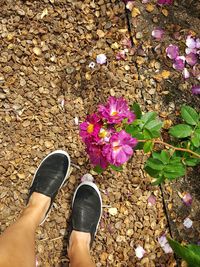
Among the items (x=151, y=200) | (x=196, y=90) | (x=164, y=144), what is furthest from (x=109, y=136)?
(x=196, y=90)

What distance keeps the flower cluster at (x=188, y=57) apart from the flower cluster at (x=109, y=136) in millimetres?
885

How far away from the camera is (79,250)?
1.78 metres

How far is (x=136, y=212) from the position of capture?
1.88m

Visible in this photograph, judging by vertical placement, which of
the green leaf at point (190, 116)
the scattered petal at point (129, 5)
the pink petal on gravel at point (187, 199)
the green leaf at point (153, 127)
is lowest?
the pink petal on gravel at point (187, 199)

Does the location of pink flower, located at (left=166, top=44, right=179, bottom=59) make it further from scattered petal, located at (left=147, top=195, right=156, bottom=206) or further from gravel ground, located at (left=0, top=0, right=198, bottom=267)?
scattered petal, located at (left=147, top=195, right=156, bottom=206)

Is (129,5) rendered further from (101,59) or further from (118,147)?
(118,147)

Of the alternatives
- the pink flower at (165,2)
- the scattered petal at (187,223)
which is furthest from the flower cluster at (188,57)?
the scattered petal at (187,223)

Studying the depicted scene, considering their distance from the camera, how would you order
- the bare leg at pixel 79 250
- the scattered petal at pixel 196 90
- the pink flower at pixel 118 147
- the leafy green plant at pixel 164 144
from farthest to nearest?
the scattered petal at pixel 196 90, the bare leg at pixel 79 250, the leafy green plant at pixel 164 144, the pink flower at pixel 118 147

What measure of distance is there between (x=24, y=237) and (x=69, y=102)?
2.01 ft

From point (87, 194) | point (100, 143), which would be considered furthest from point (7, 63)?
point (100, 143)

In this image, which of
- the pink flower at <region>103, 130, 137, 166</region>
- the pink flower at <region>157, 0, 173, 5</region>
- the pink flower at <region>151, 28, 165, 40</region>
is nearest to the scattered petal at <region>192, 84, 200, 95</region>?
the pink flower at <region>151, 28, 165, 40</region>

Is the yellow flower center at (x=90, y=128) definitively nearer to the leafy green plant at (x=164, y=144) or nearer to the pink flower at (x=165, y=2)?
the leafy green plant at (x=164, y=144)

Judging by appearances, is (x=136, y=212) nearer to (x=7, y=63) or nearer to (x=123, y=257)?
(x=123, y=257)

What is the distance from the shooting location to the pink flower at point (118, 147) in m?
1.12
